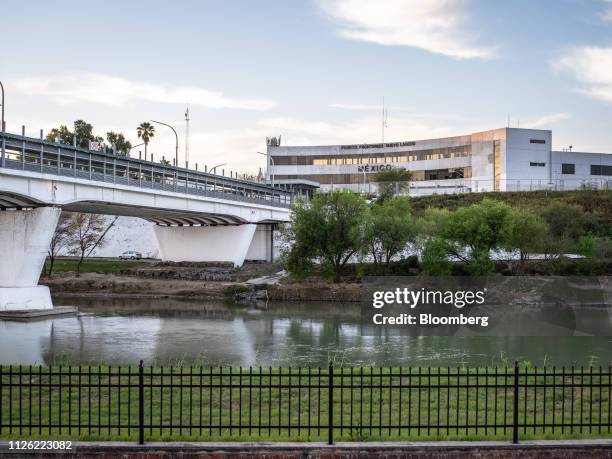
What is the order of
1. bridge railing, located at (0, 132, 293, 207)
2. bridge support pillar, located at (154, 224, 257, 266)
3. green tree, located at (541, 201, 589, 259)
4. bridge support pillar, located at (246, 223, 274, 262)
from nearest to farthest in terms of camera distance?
bridge railing, located at (0, 132, 293, 207) < green tree, located at (541, 201, 589, 259) < bridge support pillar, located at (154, 224, 257, 266) < bridge support pillar, located at (246, 223, 274, 262)

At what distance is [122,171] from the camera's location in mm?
59812

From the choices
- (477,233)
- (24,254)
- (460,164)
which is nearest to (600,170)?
(460,164)

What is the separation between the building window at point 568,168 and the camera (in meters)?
113

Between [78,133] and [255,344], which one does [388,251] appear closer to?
[255,344]

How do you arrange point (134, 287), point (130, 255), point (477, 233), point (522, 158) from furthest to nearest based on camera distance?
point (522, 158) < point (130, 255) < point (134, 287) < point (477, 233)

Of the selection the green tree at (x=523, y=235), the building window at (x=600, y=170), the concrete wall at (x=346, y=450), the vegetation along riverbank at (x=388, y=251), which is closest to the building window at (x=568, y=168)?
the building window at (x=600, y=170)

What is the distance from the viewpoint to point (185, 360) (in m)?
28.8

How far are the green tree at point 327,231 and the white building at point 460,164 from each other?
47447 millimetres

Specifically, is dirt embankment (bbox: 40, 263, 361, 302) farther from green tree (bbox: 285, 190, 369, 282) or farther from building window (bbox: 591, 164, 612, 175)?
building window (bbox: 591, 164, 612, 175)

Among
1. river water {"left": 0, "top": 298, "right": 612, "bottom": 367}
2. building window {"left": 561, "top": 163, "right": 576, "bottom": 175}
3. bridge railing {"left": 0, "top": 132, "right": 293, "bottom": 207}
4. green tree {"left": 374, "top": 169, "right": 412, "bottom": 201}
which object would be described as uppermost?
building window {"left": 561, "top": 163, "right": 576, "bottom": 175}

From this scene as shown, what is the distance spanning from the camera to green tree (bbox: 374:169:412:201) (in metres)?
109

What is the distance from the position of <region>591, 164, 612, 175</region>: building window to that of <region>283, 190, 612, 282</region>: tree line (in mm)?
46978

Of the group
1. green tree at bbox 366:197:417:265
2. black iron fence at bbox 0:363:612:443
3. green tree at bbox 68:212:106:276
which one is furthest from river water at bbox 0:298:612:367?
green tree at bbox 68:212:106:276

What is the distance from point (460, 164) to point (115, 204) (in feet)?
254
